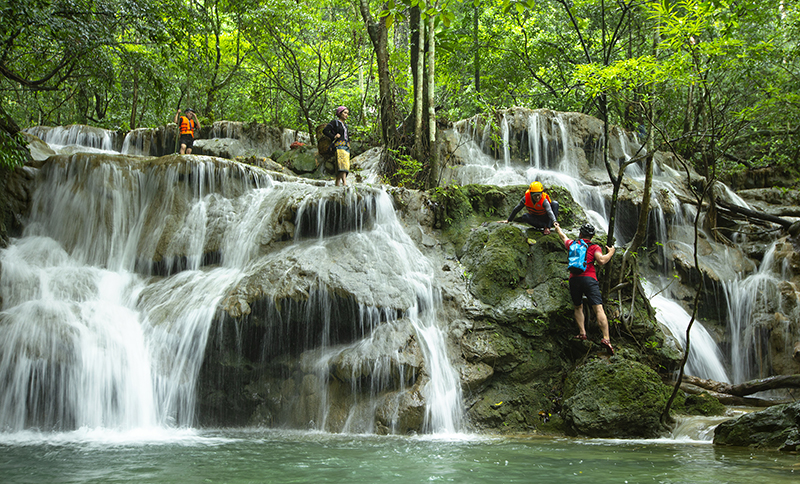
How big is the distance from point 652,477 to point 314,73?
793 inches

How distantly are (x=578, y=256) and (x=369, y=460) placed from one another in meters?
4.70

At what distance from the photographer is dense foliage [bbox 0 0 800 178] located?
379 inches

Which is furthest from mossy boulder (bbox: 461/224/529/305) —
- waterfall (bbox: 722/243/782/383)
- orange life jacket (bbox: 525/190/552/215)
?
waterfall (bbox: 722/243/782/383)

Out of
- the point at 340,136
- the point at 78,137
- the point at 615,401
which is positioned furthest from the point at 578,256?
the point at 78,137

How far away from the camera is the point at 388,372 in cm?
737

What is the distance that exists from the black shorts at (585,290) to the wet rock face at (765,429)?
239 cm

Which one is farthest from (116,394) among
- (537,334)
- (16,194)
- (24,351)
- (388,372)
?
(537,334)

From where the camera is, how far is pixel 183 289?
8.30 meters

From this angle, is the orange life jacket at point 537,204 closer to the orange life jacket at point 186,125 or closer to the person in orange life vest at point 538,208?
the person in orange life vest at point 538,208

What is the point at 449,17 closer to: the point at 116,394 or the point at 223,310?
the point at 223,310

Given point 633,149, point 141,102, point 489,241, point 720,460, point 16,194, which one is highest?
point 141,102

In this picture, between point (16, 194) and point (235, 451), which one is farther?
point (16, 194)

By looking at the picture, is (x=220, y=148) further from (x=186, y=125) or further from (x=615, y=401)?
(x=615, y=401)

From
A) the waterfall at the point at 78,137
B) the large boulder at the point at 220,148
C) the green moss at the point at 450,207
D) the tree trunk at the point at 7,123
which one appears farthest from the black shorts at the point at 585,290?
the waterfall at the point at 78,137
